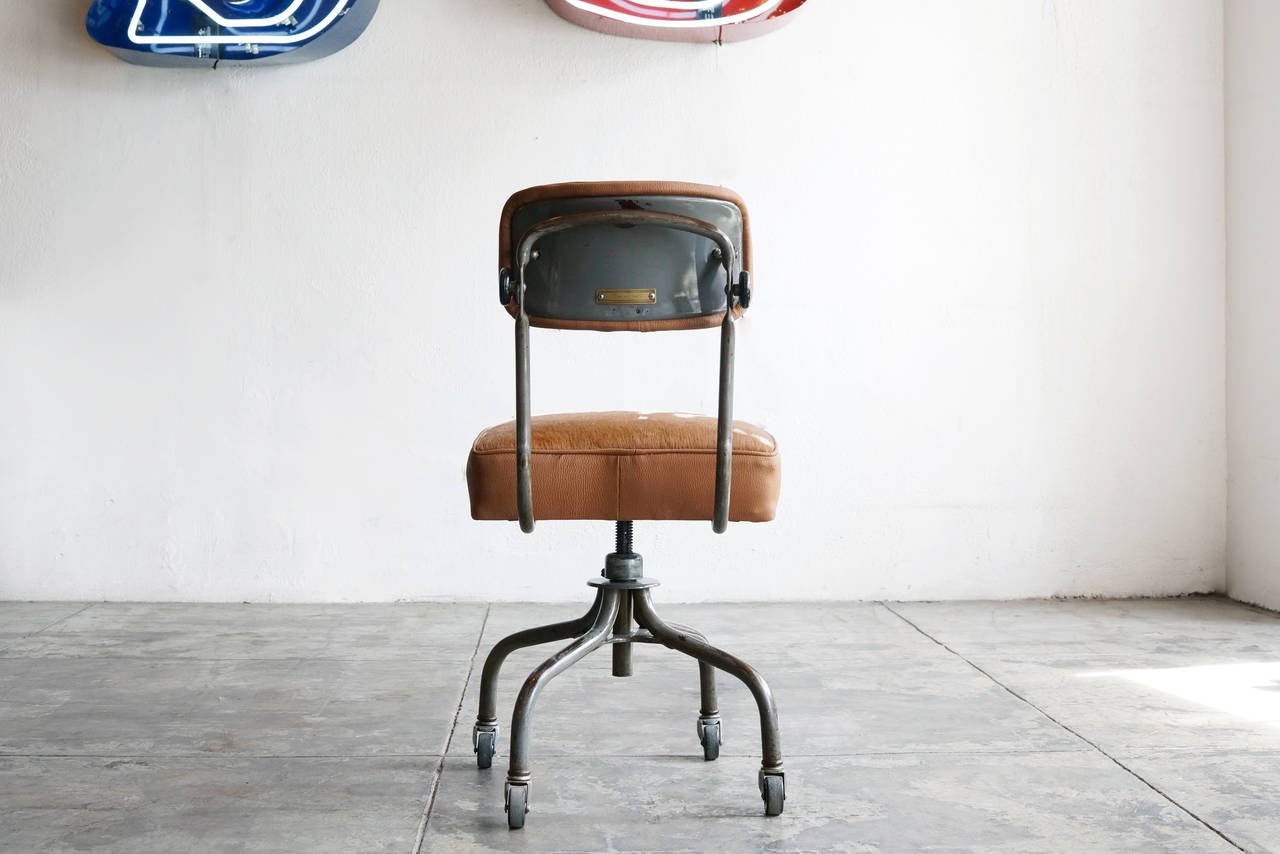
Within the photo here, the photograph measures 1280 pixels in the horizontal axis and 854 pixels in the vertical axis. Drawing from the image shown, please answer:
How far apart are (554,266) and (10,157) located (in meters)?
2.75

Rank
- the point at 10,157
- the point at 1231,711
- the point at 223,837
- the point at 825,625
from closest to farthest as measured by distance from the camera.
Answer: the point at 223,837 < the point at 1231,711 < the point at 825,625 < the point at 10,157

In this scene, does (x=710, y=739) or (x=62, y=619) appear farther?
(x=62, y=619)

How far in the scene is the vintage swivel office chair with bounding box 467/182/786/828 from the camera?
1.58m

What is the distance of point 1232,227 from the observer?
3697 mm

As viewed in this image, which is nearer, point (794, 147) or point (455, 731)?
point (455, 731)

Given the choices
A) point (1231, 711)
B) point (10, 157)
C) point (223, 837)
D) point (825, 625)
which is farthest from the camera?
point (10, 157)

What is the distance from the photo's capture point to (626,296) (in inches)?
63.6

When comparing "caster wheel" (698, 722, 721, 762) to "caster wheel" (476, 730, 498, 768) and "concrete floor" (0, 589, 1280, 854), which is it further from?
"caster wheel" (476, 730, 498, 768)

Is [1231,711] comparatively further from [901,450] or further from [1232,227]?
[1232,227]

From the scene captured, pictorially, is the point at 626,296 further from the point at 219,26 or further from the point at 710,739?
the point at 219,26

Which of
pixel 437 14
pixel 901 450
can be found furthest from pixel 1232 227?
pixel 437 14

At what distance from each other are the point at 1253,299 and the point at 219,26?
3.35m

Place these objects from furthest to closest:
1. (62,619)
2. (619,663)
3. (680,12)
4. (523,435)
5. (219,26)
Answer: (680,12) < (219,26) < (62,619) < (619,663) < (523,435)

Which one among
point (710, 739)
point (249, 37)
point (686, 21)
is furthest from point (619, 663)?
point (249, 37)
